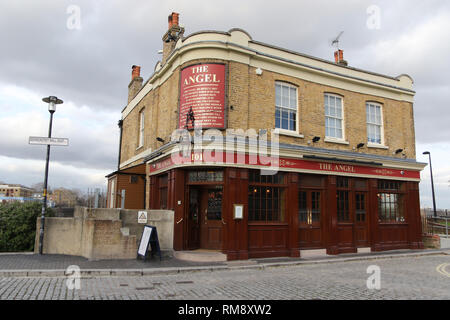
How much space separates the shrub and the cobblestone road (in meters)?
4.29

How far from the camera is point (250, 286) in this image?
776 cm

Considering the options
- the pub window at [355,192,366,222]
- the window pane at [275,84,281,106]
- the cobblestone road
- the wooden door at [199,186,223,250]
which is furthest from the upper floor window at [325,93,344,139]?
the cobblestone road

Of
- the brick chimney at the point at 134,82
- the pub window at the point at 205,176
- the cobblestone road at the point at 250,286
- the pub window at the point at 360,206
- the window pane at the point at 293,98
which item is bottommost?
the cobblestone road at the point at 250,286

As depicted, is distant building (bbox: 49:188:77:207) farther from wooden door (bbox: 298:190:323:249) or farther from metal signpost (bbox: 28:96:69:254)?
wooden door (bbox: 298:190:323:249)

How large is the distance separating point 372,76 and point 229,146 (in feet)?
28.4

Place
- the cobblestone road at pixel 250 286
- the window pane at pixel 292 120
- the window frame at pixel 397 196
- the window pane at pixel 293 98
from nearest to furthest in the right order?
the cobblestone road at pixel 250 286 → the window pane at pixel 292 120 → the window pane at pixel 293 98 → the window frame at pixel 397 196

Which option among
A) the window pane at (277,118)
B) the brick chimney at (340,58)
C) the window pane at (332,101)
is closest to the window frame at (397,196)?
the window pane at (332,101)

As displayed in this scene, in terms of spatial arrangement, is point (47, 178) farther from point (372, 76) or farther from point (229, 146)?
point (372, 76)

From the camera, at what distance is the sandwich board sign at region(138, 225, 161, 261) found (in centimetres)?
1023

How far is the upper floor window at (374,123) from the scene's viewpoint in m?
15.2

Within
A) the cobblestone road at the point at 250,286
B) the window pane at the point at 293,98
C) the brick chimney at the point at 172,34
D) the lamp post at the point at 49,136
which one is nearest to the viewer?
the cobblestone road at the point at 250,286

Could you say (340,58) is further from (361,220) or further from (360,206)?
(361,220)

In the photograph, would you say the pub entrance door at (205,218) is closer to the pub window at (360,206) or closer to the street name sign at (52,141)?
the street name sign at (52,141)

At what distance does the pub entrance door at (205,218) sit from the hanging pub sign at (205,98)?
7.77ft
